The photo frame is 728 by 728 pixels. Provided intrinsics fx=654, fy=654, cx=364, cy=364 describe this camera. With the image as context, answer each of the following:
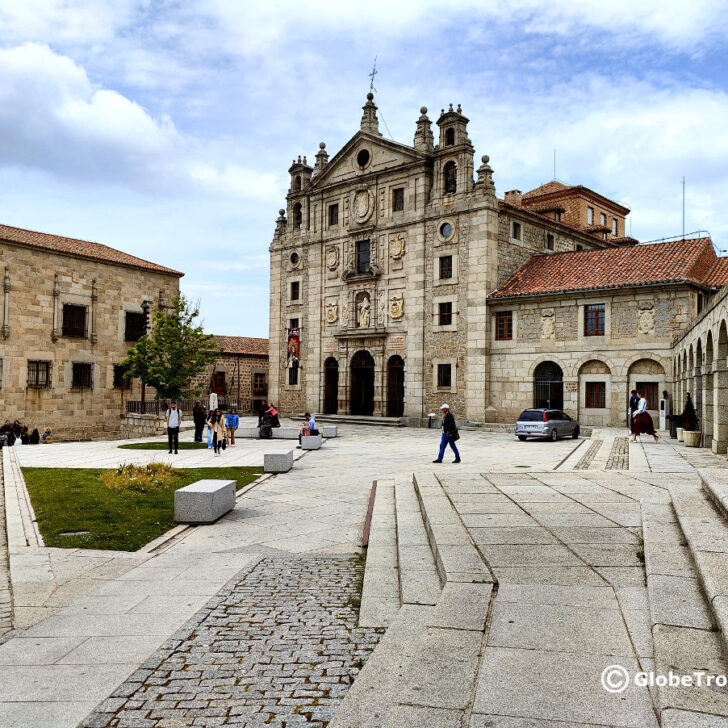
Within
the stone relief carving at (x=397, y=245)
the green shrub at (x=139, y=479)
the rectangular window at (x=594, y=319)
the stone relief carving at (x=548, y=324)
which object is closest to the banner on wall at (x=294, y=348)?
the stone relief carving at (x=397, y=245)

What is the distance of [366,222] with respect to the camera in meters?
39.7

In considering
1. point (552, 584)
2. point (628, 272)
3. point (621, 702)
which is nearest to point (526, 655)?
point (621, 702)

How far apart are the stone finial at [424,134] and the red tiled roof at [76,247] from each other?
16747 mm

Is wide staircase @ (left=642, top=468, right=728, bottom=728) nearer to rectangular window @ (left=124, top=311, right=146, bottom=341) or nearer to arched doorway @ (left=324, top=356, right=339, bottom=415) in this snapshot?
arched doorway @ (left=324, top=356, right=339, bottom=415)

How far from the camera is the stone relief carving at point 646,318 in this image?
29203mm

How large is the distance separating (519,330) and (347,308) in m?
11.6

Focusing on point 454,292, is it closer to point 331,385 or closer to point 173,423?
point 331,385

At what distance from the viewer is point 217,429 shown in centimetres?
2122

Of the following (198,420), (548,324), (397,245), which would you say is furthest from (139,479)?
(397,245)

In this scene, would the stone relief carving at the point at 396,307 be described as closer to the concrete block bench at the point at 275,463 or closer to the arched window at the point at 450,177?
the arched window at the point at 450,177

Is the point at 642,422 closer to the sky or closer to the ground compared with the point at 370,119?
closer to the ground

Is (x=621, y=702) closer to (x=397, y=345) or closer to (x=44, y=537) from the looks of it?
(x=44, y=537)

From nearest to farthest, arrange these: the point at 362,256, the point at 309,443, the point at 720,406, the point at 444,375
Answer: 1. the point at 720,406
2. the point at 309,443
3. the point at 444,375
4. the point at 362,256

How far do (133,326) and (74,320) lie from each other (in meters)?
3.59
